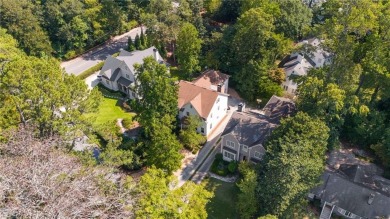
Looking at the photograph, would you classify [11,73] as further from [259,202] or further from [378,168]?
[378,168]

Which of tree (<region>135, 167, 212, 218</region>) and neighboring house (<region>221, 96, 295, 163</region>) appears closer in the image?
tree (<region>135, 167, 212, 218</region>)

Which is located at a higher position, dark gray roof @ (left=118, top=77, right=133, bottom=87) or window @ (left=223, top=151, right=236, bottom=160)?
dark gray roof @ (left=118, top=77, right=133, bottom=87)

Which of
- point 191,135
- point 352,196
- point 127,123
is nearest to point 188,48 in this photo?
point 127,123

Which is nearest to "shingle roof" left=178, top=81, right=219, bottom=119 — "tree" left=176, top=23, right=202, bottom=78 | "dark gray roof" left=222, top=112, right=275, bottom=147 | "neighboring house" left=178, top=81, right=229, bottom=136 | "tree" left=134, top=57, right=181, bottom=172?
"neighboring house" left=178, top=81, right=229, bottom=136

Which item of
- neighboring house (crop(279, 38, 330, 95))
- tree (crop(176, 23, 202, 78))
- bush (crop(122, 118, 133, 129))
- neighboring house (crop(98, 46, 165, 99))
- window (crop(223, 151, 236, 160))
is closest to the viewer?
window (crop(223, 151, 236, 160))

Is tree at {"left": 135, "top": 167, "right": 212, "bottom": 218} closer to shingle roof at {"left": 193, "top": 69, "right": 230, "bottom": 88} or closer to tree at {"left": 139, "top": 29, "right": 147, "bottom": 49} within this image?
shingle roof at {"left": 193, "top": 69, "right": 230, "bottom": 88}

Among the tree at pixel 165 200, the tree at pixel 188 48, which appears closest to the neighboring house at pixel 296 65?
the tree at pixel 188 48
